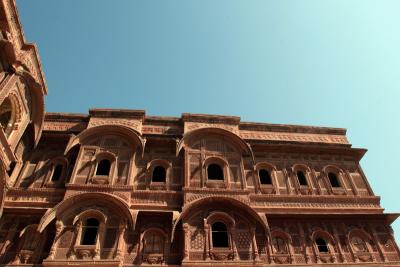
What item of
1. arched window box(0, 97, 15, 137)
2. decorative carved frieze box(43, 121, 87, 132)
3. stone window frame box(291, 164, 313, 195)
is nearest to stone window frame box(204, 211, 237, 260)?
stone window frame box(291, 164, 313, 195)

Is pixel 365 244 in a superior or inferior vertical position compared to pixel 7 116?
inferior

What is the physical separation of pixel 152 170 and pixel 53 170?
180 inches

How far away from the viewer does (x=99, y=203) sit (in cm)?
1285

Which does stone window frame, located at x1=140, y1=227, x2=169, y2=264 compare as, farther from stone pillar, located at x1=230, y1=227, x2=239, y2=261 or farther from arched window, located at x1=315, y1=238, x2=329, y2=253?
arched window, located at x1=315, y1=238, x2=329, y2=253

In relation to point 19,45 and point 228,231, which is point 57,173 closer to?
point 19,45

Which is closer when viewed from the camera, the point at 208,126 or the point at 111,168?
the point at 111,168

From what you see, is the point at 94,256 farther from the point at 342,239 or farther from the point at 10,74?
the point at 342,239

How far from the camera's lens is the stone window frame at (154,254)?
11891 mm

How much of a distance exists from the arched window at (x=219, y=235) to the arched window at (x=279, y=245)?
6.95 feet

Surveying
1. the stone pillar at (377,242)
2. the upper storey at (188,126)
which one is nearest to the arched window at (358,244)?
the stone pillar at (377,242)

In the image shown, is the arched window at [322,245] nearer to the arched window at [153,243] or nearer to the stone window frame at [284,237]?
the stone window frame at [284,237]

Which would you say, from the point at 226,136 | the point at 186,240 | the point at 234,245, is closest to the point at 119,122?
the point at 226,136

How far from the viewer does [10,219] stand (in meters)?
12.6

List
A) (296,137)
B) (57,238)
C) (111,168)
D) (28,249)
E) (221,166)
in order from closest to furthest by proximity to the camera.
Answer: (57,238), (28,249), (111,168), (221,166), (296,137)
